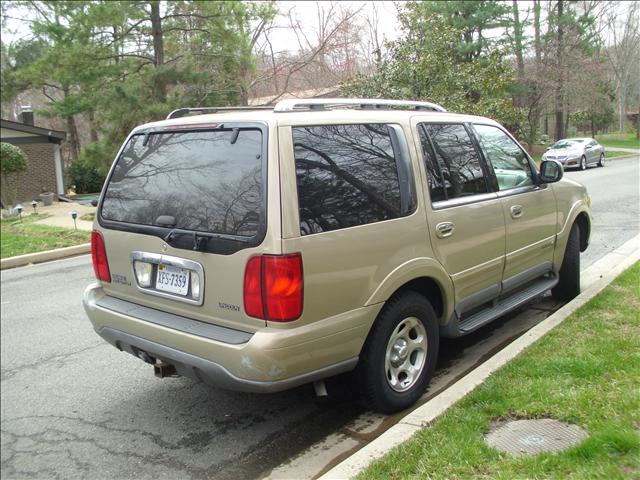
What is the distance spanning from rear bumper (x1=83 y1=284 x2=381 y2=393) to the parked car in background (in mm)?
20165

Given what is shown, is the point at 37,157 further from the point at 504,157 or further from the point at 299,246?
the point at 299,246

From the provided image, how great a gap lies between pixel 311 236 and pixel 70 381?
274 cm

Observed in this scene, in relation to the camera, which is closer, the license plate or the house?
the license plate

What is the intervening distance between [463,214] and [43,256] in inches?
365

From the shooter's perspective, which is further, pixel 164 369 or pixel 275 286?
pixel 164 369

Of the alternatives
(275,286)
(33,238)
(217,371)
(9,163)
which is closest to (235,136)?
(275,286)

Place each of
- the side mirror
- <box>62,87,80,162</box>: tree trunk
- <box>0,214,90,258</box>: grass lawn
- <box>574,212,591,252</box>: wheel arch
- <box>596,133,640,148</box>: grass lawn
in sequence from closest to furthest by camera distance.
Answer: the side mirror, <box>574,212,591,252</box>: wheel arch, <box>0,214,90,258</box>: grass lawn, <box>62,87,80,162</box>: tree trunk, <box>596,133,640,148</box>: grass lawn

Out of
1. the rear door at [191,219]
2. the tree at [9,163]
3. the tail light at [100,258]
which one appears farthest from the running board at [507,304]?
the tree at [9,163]

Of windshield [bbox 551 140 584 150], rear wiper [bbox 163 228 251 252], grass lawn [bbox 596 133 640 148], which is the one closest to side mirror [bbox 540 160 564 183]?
rear wiper [bbox 163 228 251 252]

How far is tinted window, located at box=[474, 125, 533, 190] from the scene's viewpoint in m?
4.53

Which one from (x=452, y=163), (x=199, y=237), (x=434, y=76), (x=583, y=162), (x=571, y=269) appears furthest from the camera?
(x=583, y=162)

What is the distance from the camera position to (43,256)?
10766 millimetres

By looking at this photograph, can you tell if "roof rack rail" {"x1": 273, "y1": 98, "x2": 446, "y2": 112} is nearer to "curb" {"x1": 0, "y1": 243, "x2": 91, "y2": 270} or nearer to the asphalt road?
the asphalt road

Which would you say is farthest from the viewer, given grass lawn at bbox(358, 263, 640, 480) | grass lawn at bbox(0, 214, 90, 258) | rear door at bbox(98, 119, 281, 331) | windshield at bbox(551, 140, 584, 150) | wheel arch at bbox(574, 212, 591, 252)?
windshield at bbox(551, 140, 584, 150)
